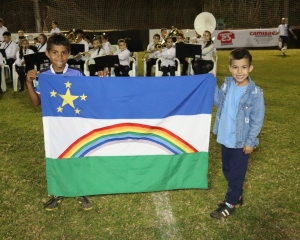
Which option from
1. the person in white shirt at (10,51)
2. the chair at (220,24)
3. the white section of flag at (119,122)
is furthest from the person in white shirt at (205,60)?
the chair at (220,24)

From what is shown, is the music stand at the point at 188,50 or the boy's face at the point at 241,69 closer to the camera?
the boy's face at the point at 241,69

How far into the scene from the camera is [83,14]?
76.9 feet

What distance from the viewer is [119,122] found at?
11.3 ft

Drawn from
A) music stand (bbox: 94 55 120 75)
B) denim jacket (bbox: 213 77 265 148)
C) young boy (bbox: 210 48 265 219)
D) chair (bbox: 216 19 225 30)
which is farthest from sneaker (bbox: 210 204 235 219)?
chair (bbox: 216 19 225 30)

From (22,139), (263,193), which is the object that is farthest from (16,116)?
(263,193)

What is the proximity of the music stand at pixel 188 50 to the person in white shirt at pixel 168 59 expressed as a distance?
23 cm

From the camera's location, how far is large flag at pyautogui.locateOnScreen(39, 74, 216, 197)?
3328 millimetres

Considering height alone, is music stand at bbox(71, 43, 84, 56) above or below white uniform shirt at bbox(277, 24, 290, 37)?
below

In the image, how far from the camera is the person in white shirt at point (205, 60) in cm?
997

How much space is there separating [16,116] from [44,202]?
379 cm

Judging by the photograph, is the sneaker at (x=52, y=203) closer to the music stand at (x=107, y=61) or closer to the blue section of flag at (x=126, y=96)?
the blue section of flag at (x=126, y=96)

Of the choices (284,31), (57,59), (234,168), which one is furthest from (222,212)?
(284,31)

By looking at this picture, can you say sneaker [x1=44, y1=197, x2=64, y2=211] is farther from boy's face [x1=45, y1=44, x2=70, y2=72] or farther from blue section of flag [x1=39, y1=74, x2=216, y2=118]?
boy's face [x1=45, y1=44, x2=70, y2=72]

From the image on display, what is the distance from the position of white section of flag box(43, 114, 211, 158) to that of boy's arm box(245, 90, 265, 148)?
54cm
